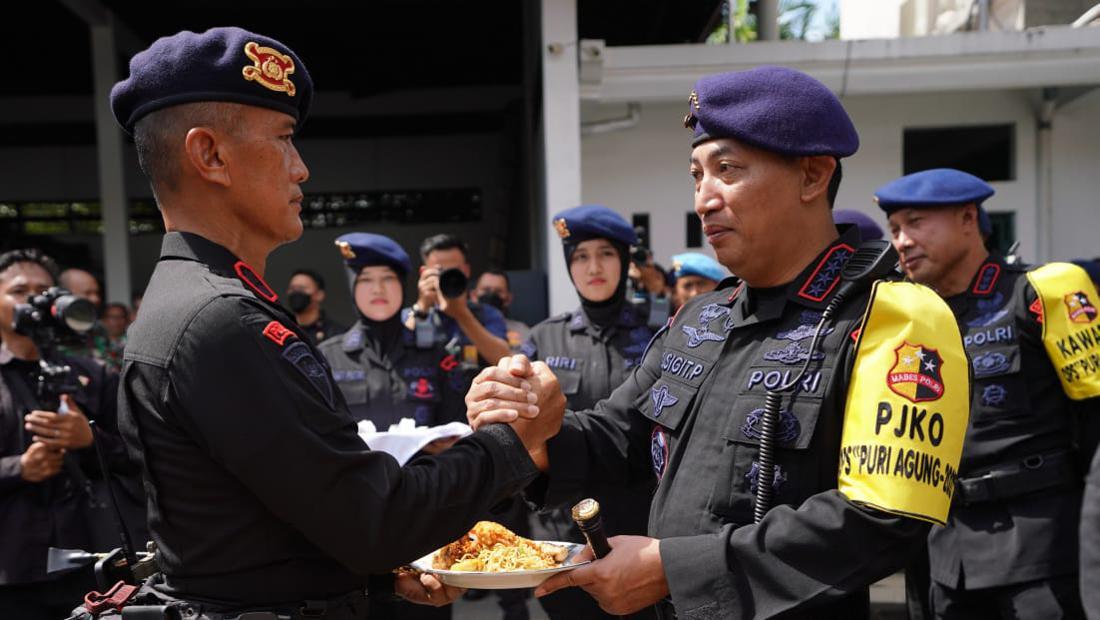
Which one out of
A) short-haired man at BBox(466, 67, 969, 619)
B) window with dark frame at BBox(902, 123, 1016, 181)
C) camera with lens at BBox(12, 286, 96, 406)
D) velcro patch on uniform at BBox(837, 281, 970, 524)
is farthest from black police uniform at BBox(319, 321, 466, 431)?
window with dark frame at BBox(902, 123, 1016, 181)

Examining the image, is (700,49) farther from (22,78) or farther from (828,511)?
(22,78)

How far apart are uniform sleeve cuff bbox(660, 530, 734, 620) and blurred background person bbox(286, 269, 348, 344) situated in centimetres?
551

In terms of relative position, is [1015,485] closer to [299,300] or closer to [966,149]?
[299,300]

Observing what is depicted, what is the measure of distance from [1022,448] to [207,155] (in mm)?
2937

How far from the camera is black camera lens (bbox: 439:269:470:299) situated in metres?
4.64

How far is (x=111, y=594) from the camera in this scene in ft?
5.52

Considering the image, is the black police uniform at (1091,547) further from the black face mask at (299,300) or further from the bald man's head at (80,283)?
the bald man's head at (80,283)

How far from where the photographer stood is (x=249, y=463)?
4.87ft

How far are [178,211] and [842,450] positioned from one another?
149 centimetres

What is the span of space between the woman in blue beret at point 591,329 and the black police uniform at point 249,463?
2.16 meters

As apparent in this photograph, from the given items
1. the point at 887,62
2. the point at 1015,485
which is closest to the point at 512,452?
the point at 1015,485

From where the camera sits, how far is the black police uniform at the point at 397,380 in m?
4.45

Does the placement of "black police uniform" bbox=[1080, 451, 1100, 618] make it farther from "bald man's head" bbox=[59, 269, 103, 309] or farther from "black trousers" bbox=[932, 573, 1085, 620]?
"bald man's head" bbox=[59, 269, 103, 309]

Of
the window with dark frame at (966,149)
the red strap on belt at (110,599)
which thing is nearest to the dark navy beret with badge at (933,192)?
the red strap on belt at (110,599)
